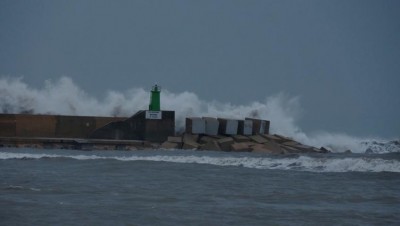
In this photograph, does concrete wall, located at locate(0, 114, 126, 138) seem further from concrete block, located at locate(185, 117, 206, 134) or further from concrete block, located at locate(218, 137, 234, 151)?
concrete block, located at locate(218, 137, 234, 151)

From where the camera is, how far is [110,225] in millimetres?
8109

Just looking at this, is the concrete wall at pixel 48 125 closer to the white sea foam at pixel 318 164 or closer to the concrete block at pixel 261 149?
the concrete block at pixel 261 149

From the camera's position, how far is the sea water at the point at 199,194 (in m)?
8.75

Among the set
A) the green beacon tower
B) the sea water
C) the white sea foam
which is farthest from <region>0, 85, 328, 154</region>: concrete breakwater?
the sea water

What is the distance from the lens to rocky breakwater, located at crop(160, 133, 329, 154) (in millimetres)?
30328

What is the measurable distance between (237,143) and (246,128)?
2.42 meters

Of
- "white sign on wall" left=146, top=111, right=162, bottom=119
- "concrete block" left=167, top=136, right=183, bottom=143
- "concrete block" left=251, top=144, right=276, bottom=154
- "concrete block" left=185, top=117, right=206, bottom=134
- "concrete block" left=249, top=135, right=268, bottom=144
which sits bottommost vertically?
"concrete block" left=251, top=144, right=276, bottom=154

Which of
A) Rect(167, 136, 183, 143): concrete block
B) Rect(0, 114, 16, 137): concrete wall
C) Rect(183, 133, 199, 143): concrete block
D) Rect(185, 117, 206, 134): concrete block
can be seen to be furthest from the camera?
Rect(0, 114, 16, 137): concrete wall

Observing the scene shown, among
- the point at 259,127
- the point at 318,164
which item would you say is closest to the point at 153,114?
the point at 259,127

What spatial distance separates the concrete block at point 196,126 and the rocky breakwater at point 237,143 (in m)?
0.20

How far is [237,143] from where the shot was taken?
31.4 meters

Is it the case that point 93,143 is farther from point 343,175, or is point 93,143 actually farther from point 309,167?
point 343,175

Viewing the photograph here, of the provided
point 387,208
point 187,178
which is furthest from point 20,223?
point 187,178

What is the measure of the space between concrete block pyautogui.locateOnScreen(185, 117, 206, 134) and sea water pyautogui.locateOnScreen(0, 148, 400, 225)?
49.8 ft
